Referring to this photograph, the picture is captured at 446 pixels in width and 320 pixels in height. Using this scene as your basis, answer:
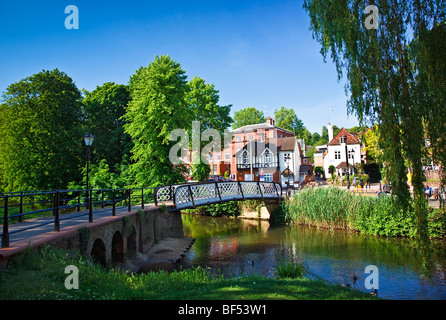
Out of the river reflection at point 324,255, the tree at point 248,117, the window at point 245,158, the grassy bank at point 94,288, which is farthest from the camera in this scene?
the tree at point 248,117

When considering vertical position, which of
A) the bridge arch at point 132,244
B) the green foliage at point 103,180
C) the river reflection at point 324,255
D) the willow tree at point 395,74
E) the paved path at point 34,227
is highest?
the willow tree at point 395,74

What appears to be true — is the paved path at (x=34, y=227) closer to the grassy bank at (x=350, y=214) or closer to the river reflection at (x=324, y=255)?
the river reflection at (x=324, y=255)

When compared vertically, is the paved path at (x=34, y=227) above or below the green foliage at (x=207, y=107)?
below

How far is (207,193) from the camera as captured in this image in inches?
814

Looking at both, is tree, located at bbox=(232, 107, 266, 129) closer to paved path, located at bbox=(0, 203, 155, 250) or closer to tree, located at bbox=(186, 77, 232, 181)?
tree, located at bbox=(186, 77, 232, 181)

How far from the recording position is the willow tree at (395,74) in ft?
24.2

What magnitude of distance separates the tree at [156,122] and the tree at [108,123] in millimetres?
3270

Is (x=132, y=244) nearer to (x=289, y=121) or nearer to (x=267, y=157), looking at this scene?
(x=267, y=157)

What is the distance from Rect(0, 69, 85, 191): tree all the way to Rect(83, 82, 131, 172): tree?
1452mm

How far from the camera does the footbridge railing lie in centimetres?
1858

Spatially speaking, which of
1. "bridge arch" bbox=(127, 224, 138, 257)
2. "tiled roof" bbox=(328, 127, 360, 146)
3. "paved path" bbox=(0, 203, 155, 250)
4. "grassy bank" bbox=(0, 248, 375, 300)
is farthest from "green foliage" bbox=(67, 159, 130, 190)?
"tiled roof" bbox=(328, 127, 360, 146)

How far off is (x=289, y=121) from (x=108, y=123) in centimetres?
6400

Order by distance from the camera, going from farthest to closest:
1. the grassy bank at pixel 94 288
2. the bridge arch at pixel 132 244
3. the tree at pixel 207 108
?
the tree at pixel 207 108, the bridge arch at pixel 132 244, the grassy bank at pixel 94 288

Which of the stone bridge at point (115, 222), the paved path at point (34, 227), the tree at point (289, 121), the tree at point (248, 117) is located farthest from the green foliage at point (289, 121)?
the paved path at point (34, 227)
